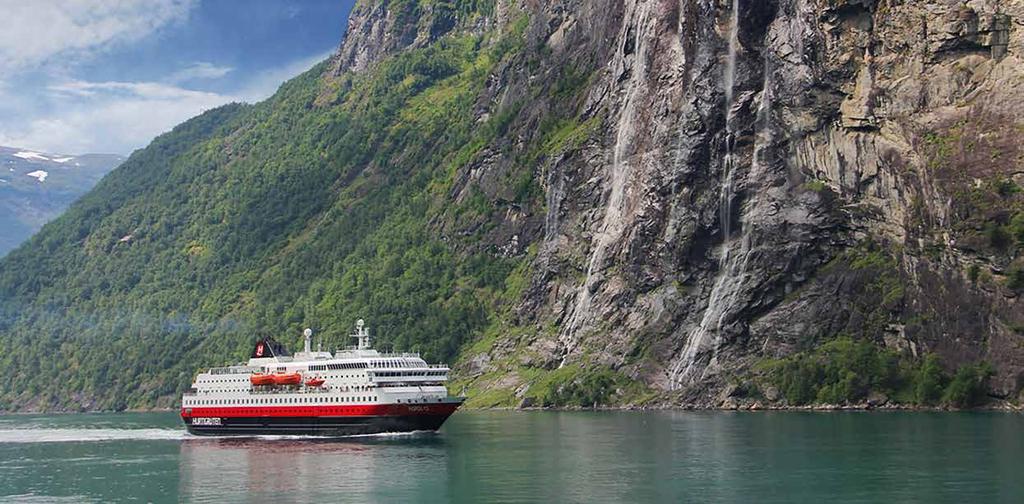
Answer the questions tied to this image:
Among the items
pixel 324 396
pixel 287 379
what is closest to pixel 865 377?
pixel 324 396

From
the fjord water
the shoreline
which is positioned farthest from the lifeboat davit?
the shoreline

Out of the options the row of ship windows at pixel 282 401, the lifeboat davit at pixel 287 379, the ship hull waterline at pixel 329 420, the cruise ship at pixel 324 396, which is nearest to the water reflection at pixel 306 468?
the ship hull waterline at pixel 329 420

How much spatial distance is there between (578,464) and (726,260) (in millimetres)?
90356

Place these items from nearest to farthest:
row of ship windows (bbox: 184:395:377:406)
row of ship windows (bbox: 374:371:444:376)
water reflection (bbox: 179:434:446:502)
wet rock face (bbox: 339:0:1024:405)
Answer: water reflection (bbox: 179:434:446:502) < row of ship windows (bbox: 184:395:377:406) < row of ship windows (bbox: 374:371:444:376) < wet rock face (bbox: 339:0:1024:405)

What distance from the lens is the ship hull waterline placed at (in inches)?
5153

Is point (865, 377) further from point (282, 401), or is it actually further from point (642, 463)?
point (282, 401)

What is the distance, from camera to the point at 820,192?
180 metres

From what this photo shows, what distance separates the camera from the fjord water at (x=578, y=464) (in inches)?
3383

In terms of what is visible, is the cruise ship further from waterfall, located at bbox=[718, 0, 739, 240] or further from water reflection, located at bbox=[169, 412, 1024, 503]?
waterfall, located at bbox=[718, 0, 739, 240]

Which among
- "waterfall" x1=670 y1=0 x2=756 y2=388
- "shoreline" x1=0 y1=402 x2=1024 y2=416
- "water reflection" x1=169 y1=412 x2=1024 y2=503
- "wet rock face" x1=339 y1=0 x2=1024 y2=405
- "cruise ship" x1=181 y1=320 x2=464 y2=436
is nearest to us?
"water reflection" x1=169 y1=412 x2=1024 y2=503

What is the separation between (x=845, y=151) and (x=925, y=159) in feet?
38.6

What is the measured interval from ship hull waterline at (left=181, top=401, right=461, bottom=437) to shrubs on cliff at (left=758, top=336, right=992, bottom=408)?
52.9m

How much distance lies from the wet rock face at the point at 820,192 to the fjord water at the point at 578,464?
83.4ft

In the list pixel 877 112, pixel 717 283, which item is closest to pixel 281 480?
pixel 717 283
